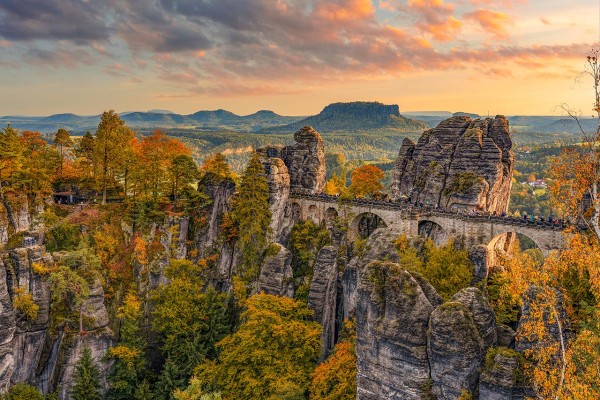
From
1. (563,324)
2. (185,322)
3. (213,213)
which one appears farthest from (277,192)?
(563,324)

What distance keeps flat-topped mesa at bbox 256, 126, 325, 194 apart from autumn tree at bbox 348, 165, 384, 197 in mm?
4898

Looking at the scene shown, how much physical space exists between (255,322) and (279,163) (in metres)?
22.6

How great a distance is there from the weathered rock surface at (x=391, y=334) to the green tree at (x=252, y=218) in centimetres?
2236

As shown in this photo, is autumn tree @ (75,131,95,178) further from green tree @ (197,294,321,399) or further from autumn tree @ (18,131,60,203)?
green tree @ (197,294,321,399)

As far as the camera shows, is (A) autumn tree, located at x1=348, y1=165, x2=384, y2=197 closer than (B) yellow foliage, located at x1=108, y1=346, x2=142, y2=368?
No

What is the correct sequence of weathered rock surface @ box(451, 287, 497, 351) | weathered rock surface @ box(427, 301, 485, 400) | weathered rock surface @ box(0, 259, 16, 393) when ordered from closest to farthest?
weathered rock surface @ box(427, 301, 485, 400)
weathered rock surface @ box(451, 287, 497, 351)
weathered rock surface @ box(0, 259, 16, 393)

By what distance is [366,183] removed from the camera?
57750 millimetres

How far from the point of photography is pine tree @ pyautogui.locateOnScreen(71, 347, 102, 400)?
139 feet

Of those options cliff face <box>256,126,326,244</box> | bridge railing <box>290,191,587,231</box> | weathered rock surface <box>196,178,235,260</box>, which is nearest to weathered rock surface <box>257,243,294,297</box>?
cliff face <box>256,126,326,244</box>

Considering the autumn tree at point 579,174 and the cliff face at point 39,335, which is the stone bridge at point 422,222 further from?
the cliff face at point 39,335

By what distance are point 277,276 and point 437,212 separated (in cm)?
1874

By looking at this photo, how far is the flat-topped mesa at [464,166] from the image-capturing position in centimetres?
4659

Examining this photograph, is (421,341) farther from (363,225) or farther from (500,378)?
(363,225)

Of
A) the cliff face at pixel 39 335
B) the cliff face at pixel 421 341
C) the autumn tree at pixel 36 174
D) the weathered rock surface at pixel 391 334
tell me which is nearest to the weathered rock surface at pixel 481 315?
the cliff face at pixel 421 341
